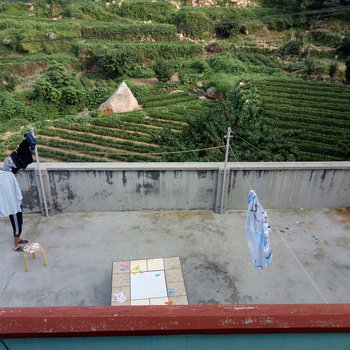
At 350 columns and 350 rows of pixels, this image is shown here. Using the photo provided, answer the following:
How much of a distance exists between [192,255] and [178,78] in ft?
67.4

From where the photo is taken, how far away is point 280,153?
39.3 ft

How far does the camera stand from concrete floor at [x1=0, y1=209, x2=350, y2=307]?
613cm

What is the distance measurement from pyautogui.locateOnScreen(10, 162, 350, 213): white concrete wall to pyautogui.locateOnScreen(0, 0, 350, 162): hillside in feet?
9.62

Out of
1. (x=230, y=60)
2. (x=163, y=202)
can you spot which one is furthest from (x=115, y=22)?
(x=163, y=202)

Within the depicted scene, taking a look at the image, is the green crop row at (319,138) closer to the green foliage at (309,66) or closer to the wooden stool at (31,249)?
the green foliage at (309,66)

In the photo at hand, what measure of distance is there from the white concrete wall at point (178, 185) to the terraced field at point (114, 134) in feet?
19.3

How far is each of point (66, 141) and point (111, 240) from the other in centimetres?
1024

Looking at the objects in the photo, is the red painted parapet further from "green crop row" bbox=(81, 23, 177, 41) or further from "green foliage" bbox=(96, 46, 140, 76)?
"green crop row" bbox=(81, 23, 177, 41)

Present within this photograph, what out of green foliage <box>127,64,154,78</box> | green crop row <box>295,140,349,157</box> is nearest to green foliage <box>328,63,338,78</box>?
green foliage <box>127,64,154,78</box>

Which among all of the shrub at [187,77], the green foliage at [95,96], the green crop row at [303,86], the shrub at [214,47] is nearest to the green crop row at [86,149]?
the green foliage at [95,96]

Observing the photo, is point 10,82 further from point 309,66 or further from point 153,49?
point 309,66

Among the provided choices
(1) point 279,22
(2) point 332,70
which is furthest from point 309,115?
(1) point 279,22

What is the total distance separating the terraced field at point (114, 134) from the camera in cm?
1480

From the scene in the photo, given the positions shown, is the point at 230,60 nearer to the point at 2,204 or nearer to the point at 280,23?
the point at 280,23
